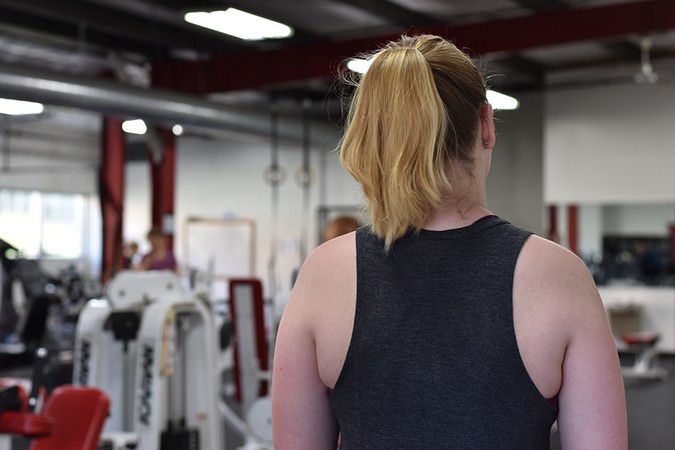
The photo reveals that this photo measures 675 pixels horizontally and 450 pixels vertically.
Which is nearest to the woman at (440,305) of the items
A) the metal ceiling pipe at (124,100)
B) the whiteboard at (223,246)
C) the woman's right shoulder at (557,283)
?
the woman's right shoulder at (557,283)

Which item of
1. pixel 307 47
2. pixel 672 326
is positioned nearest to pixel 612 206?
pixel 672 326

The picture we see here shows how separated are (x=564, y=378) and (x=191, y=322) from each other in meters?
3.61

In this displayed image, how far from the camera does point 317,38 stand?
866cm

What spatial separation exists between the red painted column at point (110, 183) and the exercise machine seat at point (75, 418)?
7.56 meters

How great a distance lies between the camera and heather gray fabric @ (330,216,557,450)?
36.5 inches

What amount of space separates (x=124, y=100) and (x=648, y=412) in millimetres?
5084

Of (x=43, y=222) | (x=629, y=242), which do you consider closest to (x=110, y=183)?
(x=43, y=222)

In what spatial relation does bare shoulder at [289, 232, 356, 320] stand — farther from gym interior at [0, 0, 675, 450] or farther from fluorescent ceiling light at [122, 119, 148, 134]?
fluorescent ceiling light at [122, 119, 148, 134]

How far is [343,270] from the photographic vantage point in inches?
39.7

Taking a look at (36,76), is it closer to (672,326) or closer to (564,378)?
(564,378)

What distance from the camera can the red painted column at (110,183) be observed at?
1047cm

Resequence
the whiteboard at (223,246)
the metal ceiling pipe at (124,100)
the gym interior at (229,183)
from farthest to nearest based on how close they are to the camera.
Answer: the whiteboard at (223,246), the metal ceiling pipe at (124,100), the gym interior at (229,183)

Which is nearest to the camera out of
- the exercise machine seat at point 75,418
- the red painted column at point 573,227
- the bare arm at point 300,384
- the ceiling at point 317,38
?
the bare arm at point 300,384

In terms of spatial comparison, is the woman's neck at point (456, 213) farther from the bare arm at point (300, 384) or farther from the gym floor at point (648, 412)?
the gym floor at point (648, 412)
